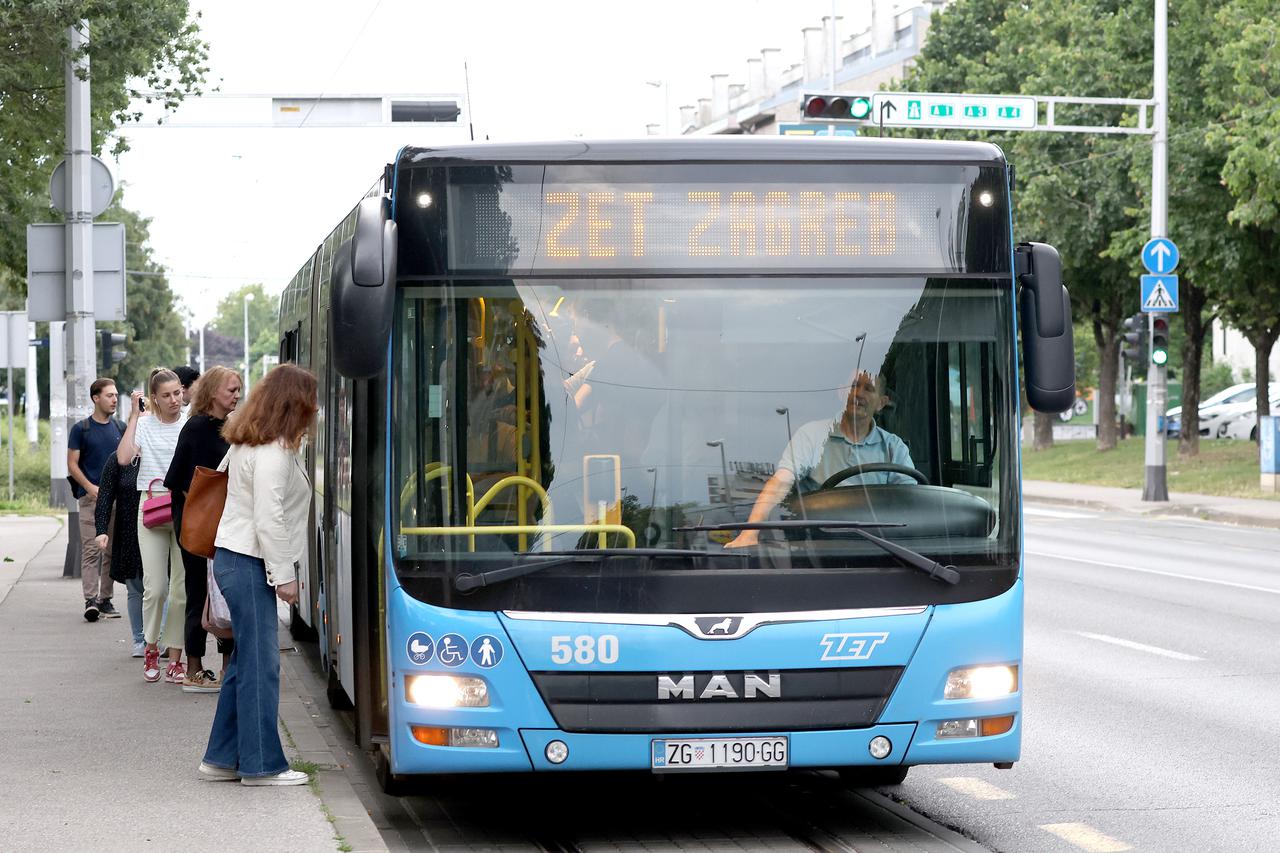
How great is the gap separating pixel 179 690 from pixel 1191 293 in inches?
1256

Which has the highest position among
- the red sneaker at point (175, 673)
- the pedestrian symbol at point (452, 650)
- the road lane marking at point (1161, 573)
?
the pedestrian symbol at point (452, 650)

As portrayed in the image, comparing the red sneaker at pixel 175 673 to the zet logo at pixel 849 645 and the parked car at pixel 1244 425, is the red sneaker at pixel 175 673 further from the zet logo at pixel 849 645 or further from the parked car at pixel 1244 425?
the parked car at pixel 1244 425

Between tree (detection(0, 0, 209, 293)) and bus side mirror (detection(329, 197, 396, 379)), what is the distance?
10173 mm

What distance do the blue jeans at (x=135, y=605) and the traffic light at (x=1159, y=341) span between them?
21.0 meters

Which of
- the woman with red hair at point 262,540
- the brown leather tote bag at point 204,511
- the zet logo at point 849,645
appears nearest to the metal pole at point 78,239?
the brown leather tote bag at point 204,511

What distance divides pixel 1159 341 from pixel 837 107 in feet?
25.8

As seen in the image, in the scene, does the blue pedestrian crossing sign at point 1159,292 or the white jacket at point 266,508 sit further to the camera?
the blue pedestrian crossing sign at point 1159,292

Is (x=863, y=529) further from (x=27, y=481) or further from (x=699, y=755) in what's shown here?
(x=27, y=481)

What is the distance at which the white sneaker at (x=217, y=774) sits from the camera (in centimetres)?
754

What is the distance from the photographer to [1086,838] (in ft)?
22.7

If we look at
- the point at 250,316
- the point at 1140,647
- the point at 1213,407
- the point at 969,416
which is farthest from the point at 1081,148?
the point at 250,316

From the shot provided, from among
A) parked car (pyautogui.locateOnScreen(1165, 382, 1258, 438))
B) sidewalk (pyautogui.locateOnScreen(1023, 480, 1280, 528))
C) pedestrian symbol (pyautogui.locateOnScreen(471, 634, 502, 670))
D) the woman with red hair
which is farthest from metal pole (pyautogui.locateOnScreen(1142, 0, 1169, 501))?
pedestrian symbol (pyautogui.locateOnScreen(471, 634, 502, 670))

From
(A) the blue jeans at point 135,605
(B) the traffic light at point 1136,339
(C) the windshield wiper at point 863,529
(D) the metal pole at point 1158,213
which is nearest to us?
(C) the windshield wiper at point 863,529

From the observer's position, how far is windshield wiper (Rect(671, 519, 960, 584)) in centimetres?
643
